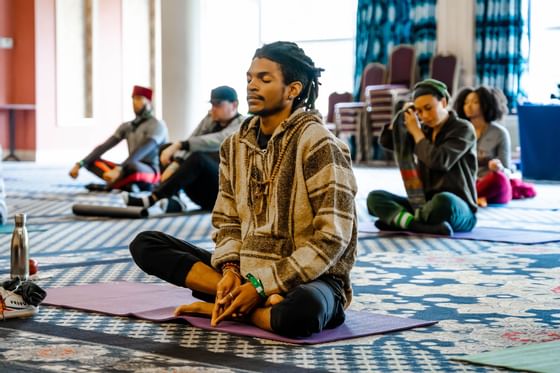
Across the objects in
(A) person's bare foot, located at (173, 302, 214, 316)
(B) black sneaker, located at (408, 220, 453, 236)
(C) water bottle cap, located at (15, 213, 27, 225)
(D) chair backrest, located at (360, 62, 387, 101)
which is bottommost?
(B) black sneaker, located at (408, 220, 453, 236)

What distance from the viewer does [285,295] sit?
9.33 feet

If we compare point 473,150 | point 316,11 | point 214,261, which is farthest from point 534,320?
point 316,11

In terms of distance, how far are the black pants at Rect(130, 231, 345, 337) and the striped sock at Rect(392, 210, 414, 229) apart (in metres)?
2.50

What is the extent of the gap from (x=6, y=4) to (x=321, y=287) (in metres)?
12.1

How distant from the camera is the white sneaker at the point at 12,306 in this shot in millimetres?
2994

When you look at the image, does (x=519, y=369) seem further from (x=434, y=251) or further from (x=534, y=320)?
(x=434, y=251)

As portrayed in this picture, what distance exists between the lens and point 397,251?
4836 mm

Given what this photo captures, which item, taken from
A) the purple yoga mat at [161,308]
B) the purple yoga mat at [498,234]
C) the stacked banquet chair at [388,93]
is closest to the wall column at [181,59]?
the stacked banquet chair at [388,93]

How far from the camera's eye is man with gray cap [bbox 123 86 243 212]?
21.2ft

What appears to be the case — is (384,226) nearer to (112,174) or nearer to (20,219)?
(20,219)

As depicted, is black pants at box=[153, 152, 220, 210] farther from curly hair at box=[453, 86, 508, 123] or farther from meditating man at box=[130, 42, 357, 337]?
meditating man at box=[130, 42, 357, 337]

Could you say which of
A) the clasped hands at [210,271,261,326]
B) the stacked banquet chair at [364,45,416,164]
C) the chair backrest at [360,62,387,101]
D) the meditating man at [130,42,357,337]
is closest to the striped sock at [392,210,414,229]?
the meditating man at [130,42,357,337]

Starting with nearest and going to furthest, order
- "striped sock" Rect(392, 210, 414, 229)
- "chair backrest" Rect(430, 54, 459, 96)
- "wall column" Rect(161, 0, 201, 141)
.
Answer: "striped sock" Rect(392, 210, 414, 229), "wall column" Rect(161, 0, 201, 141), "chair backrest" Rect(430, 54, 459, 96)

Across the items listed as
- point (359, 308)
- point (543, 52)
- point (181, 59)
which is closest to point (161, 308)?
point (359, 308)
